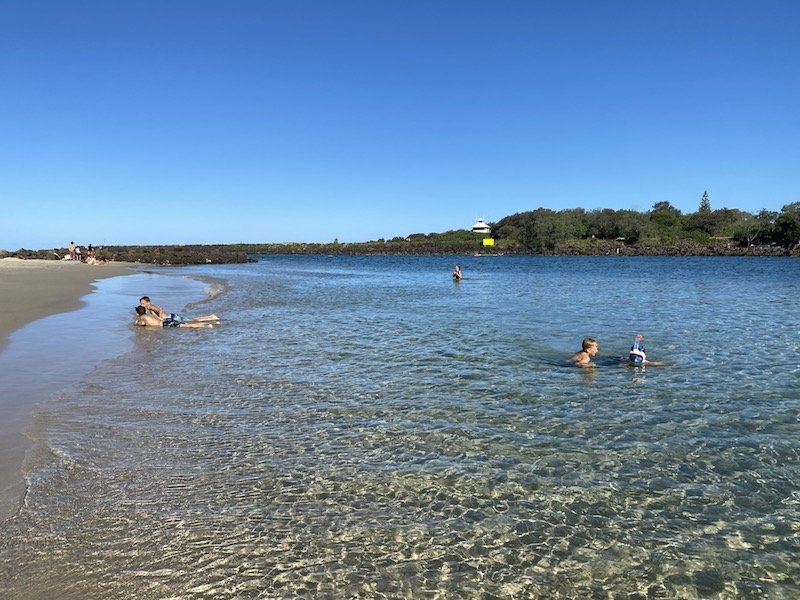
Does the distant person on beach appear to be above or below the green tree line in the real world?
below

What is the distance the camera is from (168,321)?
19.4 meters

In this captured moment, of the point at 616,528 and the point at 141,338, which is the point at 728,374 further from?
the point at 141,338

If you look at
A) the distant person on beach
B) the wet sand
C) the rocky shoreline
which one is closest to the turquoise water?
the wet sand

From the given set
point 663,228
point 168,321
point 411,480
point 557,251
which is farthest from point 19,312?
point 663,228

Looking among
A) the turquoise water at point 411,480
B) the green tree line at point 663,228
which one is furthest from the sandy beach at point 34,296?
the green tree line at point 663,228

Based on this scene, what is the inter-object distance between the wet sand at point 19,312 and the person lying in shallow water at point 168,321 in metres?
3.47

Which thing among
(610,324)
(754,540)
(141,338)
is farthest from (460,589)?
(610,324)

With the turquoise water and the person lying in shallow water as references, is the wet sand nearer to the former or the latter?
the turquoise water

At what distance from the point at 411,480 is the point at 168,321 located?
15043mm

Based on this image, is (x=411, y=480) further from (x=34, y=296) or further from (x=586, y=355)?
(x=34, y=296)

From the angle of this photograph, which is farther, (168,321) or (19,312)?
(19,312)

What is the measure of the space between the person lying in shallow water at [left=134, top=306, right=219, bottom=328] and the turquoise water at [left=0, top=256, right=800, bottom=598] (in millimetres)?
4689

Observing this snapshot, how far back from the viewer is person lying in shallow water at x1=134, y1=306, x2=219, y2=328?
1883cm

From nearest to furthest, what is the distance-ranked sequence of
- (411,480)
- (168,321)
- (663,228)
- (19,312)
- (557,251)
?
(411,480), (168,321), (19,312), (557,251), (663,228)
